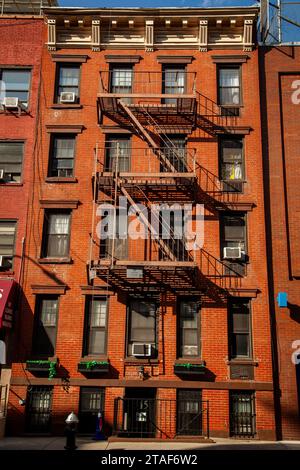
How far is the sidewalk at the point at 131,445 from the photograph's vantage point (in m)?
13.3

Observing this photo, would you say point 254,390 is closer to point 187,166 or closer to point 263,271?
point 263,271

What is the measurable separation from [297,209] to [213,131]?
4.24 meters

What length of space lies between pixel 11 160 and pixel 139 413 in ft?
33.5

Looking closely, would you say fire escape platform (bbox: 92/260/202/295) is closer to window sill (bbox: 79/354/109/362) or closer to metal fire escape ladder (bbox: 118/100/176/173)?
window sill (bbox: 79/354/109/362)

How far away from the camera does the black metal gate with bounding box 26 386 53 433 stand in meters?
15.2

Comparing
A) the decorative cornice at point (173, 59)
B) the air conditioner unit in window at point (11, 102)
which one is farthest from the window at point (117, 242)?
the decorative cornice at point (173, 59)

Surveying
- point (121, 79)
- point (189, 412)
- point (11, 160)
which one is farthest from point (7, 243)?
point (189, 412)

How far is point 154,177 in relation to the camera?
1673cm

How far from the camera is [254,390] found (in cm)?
1528

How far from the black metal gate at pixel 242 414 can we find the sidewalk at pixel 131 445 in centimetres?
52

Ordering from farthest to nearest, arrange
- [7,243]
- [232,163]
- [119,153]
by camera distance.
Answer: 1. [119,153]
2. [232,163]
3. [7,243]

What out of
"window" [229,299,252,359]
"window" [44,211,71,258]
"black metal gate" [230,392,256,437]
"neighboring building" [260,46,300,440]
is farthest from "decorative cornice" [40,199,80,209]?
"black metal gate" [230,392,256,437]

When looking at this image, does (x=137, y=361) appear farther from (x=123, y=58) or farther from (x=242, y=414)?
(x=123, y=58)
